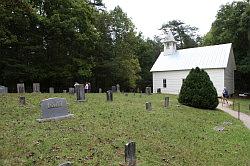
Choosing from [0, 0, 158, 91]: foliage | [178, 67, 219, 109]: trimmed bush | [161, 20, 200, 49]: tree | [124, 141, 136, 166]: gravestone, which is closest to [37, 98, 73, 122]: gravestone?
[124, 141, 136, 166]: gravestone

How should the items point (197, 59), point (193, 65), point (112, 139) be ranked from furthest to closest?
point (197, 59) → point (193, 65) → point (112, 139)

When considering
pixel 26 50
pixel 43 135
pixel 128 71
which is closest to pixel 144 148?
pixel 43 135

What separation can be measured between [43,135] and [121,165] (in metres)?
3.00

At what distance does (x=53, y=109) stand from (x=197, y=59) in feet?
103

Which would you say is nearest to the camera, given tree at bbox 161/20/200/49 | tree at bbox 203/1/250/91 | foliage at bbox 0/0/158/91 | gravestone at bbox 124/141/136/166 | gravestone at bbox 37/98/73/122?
gravestone at bbox 124/141/136/166

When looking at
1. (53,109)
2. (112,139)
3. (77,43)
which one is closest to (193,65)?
(77,43)

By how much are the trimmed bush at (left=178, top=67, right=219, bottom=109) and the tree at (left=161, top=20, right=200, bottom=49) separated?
1878 inches

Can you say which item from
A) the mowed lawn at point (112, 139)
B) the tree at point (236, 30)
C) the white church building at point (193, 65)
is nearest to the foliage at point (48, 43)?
the white church building at point (193, 65)

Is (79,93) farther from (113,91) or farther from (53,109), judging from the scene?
(113,91)

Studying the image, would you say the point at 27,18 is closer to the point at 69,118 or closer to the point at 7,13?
the point at 7,13

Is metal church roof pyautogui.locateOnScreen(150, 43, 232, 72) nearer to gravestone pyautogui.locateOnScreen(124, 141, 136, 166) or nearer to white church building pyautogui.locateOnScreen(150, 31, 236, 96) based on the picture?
white church building pyautogui.locateOnScreen(150, 31, 236, 96)

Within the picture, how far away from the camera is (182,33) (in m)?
71.7

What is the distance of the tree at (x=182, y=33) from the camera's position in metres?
70.7

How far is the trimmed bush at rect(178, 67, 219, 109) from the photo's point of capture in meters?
22.5
